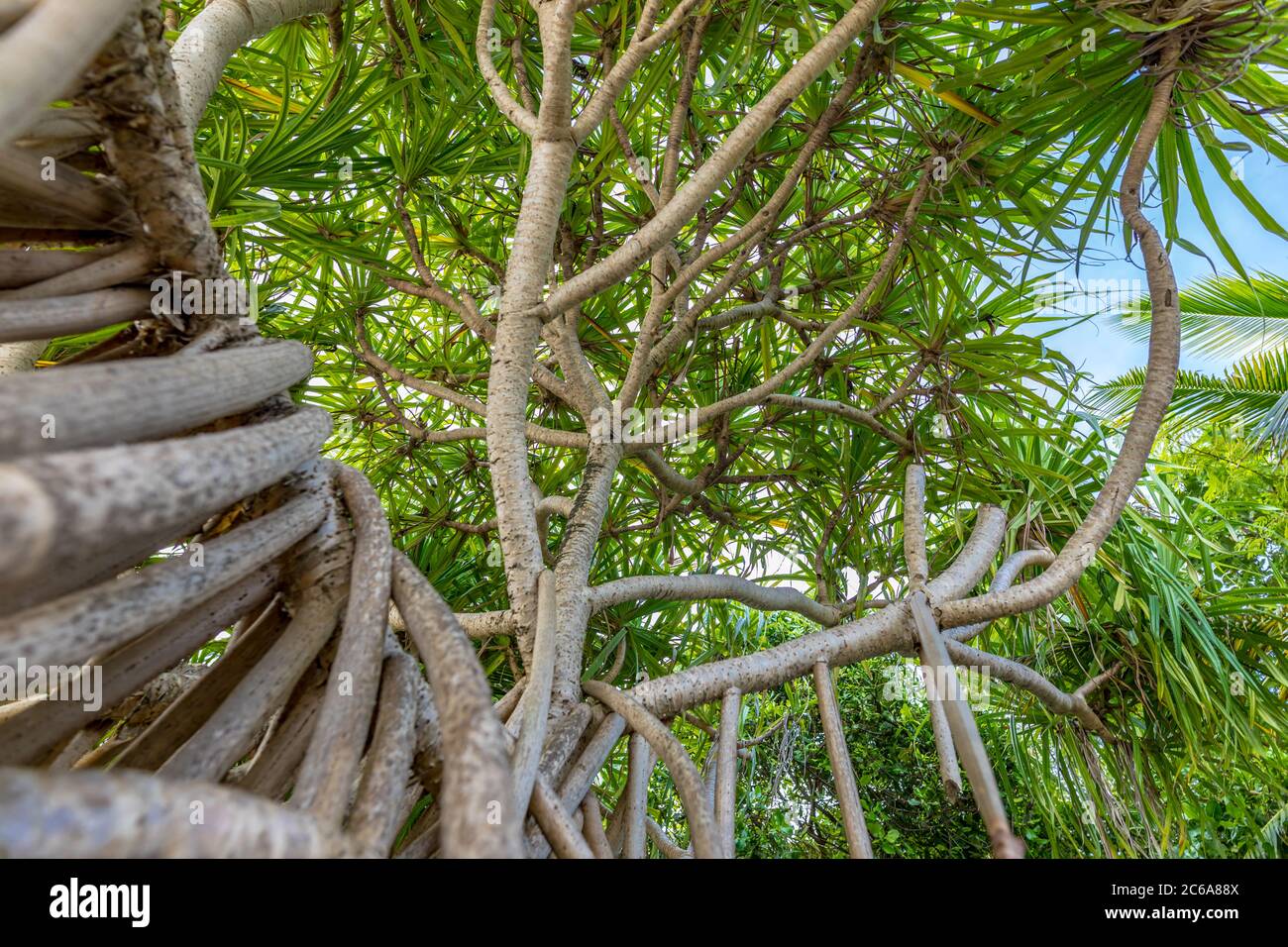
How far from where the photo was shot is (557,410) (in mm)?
1512

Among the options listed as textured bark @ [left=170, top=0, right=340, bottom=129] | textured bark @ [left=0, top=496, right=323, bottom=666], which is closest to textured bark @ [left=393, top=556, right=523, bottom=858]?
textured bark @ [left=0, top=496, right=323, bottom=666]

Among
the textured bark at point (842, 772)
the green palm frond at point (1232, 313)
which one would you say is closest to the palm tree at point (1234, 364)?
the green palm frond at point (1232, 313)

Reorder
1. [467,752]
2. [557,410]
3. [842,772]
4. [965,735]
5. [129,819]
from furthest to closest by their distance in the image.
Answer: [557,410]
[842,772]
[965,735]
[467,752]
[129,819]

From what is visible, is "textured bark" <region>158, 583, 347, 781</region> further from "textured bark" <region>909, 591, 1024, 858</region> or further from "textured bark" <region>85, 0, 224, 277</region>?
"textured bark" <region>909, 591, 1024, 858</region>

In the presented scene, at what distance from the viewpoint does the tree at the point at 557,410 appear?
35 centimetres

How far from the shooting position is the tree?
0.35 m

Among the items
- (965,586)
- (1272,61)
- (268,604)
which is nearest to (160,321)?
(268,604)

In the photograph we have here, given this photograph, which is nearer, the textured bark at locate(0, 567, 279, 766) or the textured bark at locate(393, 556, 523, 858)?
the textured bark at locate(393, 556, 523, 858)

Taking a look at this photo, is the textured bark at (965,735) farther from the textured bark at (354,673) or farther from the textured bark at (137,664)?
the textured bark at (137,664)

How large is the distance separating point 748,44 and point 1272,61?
626mm

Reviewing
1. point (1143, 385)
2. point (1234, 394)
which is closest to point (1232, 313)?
point (1234, 394)

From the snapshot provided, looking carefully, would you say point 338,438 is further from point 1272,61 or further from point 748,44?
point 1272,61

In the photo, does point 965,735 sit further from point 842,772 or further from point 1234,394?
point 1234,394
